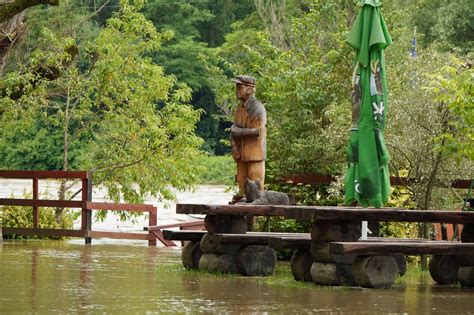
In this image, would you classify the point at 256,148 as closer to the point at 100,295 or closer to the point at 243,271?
the point at 243,271

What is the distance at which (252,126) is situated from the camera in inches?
719

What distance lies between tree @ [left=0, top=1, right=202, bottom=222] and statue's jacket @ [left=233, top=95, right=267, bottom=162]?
926 centimetres

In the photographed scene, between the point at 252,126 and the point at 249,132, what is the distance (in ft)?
0.45

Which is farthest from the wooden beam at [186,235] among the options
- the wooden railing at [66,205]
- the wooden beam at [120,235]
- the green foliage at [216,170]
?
the green foliage at [216,170]

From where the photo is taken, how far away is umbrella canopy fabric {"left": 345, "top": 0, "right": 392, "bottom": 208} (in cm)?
1689

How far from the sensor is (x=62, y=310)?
12094mm

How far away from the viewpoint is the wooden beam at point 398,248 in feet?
48.7

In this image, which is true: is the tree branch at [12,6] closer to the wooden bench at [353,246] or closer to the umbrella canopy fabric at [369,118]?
the umbrella canopy fabric at [369,118]

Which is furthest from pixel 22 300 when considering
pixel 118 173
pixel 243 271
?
pixel 118 173

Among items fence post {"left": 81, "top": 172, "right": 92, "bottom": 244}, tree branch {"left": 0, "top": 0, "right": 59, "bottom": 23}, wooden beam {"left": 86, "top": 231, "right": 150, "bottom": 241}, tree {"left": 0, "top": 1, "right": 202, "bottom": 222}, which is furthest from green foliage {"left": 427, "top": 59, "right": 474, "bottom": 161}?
tree {"left": 0, "top": 1, "right": 202, "bottom": 222}

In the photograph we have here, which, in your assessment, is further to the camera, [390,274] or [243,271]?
[243,271]

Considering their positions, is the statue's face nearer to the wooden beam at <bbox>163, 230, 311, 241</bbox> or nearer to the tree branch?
the wooden beam at <bbox>163, 230, 311, 241</bbox>

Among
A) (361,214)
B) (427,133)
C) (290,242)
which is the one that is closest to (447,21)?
(427,133)

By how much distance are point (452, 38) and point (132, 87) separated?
28.9m
